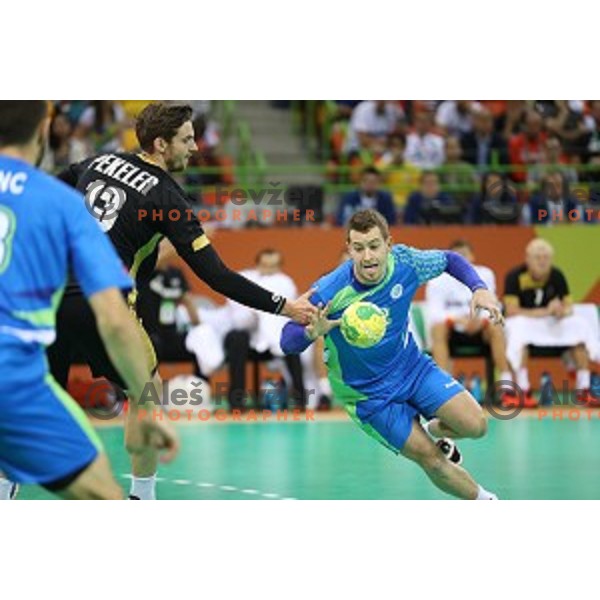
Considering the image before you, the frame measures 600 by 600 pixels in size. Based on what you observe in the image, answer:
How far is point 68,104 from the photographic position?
21.2 metres

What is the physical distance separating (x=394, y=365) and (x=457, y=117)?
12.2 metres

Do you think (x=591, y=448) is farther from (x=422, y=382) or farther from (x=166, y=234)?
(x=166, y=234)

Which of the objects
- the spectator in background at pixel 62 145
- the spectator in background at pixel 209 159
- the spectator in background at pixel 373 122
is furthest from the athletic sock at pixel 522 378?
the spectator in background at pixel 62 145

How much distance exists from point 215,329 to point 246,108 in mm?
6554

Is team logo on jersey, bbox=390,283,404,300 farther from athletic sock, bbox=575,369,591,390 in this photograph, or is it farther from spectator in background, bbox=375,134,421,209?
spectator in background, bbox=375,134,421,209

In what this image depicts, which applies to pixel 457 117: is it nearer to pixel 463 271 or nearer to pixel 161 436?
pixel 463 271

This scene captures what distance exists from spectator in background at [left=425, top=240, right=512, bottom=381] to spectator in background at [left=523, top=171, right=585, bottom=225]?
210cm

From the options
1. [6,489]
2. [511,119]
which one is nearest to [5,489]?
[6,489]

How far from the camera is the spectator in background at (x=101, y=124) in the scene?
68.5 ft

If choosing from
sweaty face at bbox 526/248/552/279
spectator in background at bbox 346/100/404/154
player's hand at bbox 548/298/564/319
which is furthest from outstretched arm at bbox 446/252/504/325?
spectator in background at bbox 346/100/404/154

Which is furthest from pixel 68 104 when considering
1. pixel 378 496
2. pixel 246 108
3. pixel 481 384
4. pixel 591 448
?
pixel 378 496

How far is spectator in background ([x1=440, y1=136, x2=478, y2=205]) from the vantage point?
65.3 feet

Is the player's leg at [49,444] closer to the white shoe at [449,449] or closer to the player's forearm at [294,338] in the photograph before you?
the player's forearm at [294,338]

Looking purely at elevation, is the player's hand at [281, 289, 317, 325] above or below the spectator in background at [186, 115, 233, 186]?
below
